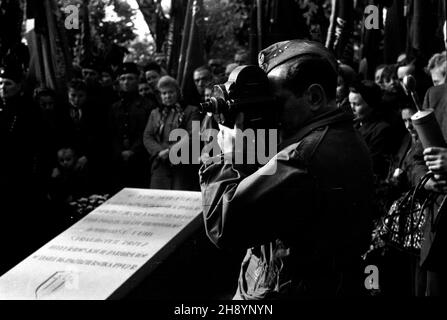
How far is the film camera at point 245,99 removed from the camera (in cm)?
199

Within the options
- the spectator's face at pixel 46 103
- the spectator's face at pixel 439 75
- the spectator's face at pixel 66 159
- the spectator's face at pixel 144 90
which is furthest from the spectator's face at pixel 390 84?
the spectator's face at pixel 46 103

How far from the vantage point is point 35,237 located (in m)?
6.10

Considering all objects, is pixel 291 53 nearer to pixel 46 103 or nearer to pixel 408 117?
pixel 408 117

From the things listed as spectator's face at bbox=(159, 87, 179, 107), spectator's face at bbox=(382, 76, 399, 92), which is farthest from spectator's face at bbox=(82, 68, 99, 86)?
spectator's face at bbox=(382, 76, 399, 92)

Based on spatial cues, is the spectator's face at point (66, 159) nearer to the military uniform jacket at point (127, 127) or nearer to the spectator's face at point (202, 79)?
the military uniform jacket at point (127, 127)

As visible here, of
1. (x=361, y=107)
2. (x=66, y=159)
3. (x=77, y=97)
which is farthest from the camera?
(x=77, y=97)

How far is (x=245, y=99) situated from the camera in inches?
78.2

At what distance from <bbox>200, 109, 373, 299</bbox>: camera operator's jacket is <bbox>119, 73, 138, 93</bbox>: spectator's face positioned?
535 centimetres

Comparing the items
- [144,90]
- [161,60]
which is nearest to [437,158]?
[144,90]

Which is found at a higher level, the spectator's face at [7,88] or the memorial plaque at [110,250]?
the spectator's face at [7,88]

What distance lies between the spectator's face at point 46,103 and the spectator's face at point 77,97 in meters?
0.20

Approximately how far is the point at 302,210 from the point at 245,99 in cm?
36

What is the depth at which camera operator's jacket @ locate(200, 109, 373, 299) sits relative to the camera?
1.92 meters

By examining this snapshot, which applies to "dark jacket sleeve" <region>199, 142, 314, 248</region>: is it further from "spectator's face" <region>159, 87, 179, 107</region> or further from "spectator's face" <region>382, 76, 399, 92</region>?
"spectator's face" <region>159, 87, 179, 107</region>
